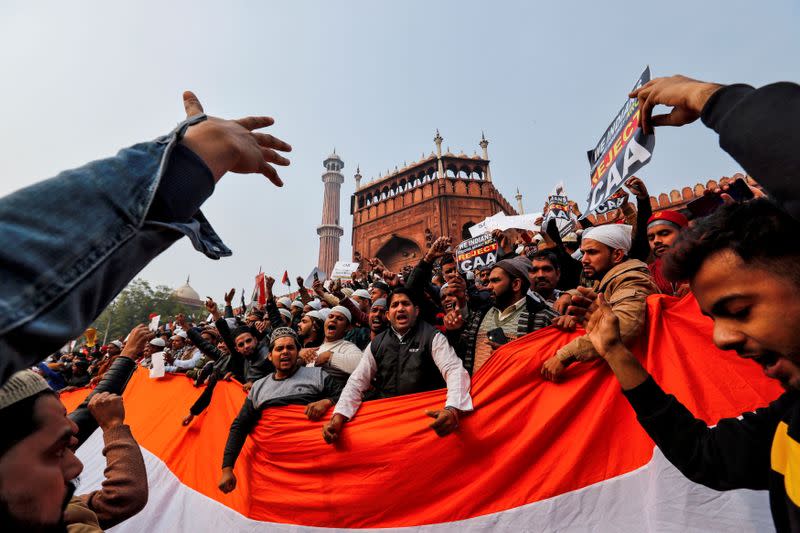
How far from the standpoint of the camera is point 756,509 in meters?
1.72

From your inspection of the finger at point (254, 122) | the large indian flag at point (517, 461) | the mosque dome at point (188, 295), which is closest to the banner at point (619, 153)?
the large indian flag at point (517, 461)

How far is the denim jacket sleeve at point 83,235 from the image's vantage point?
476 mm

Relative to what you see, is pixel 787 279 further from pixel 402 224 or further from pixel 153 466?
pixel 402 224

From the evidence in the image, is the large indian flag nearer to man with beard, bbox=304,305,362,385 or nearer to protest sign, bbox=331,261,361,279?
man with beard, bbox=304,305,362,385

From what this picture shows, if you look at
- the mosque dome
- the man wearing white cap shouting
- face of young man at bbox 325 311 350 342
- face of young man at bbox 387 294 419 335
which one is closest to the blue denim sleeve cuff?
the man wearing white cap shouting

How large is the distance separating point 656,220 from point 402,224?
26477mm

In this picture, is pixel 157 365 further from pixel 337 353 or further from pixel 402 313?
pixel 402 313

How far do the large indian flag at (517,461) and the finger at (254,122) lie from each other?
2.21m

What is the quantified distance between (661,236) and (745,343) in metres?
3.24

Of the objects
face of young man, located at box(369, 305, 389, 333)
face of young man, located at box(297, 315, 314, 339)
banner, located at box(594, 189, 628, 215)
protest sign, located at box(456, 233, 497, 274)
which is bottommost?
face of young man, located at box(369, 305, 389, 333)

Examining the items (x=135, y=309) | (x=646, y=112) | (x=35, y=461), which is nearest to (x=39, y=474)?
(x=35, y=461)

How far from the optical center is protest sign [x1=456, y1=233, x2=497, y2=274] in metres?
7.31

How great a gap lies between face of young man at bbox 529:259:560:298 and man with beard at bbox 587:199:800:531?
2.71m

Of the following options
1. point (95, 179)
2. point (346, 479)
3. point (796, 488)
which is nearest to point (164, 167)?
point (95, 179)
